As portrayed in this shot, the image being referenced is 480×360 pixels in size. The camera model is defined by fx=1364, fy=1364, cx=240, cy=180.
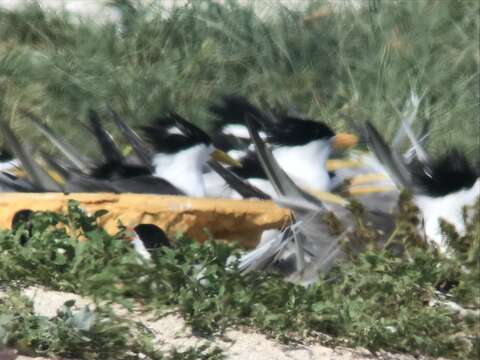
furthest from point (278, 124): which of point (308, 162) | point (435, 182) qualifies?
point (435, 182)

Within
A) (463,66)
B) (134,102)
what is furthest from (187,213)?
(463,66)

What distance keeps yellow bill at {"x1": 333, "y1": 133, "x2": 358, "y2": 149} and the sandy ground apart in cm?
136

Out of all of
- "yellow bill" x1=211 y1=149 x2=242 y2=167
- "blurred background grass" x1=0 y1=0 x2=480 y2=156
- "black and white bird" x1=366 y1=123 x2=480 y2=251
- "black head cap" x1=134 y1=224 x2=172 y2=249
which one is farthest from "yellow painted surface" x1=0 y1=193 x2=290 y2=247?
"blurred background grass" x1=0 y1=0 x2=480 y2=156

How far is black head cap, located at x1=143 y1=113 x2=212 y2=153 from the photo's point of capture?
5000mm

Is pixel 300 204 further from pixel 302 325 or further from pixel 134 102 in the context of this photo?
pixel 134 102

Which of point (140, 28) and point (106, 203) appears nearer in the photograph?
point (106, 203)

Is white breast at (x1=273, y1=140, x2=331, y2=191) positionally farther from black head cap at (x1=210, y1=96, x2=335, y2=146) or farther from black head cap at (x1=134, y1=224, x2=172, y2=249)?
black head cap at (x1=134, y1=224, x2=172, y2=249)

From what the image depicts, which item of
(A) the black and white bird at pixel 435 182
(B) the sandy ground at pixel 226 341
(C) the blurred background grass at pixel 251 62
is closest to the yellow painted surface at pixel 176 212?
(A) the black and white bird at pixel 435 182

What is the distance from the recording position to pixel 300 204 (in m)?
4.77

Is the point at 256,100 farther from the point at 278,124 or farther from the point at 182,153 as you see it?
the point at 182,153

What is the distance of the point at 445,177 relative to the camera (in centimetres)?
487

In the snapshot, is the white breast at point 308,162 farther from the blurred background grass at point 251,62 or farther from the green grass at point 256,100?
the blurred background grass at point 251,62

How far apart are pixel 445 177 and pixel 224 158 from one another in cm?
83

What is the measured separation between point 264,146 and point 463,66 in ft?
7.44
